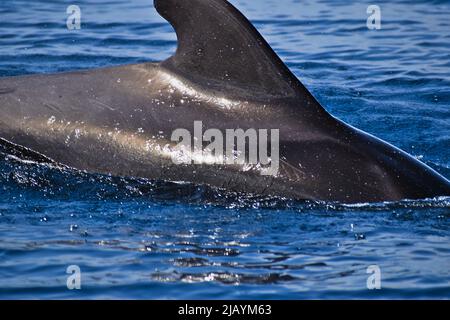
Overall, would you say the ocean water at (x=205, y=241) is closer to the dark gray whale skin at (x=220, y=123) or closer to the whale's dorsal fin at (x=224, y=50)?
the dark gray whale skin at (x=220, y=123)

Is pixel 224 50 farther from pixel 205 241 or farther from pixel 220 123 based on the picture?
pixel 205 241

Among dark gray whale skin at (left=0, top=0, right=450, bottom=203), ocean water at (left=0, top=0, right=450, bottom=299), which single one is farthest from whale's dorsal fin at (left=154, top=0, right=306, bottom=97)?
ocean water at (left=0, top=0, right=450, bottom=299)

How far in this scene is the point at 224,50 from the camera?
9.71 m

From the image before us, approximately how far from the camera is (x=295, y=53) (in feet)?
65.1

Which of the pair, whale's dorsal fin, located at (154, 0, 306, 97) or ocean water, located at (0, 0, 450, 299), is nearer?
ocean water, located at (0, 0, 450, 299)

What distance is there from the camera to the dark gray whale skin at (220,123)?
9617 millimetres

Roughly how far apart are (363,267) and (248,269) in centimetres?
100

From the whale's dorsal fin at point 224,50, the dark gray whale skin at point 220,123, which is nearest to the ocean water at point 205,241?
the dark gray whale skin at point 220,123

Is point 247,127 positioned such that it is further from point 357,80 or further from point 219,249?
point 357,80

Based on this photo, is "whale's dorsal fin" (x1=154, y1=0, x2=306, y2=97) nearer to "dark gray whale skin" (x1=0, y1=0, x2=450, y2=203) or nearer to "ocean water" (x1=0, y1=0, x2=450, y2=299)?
"dark gray whale skin" (x1=0, y1=0, x2=450, y2=203)

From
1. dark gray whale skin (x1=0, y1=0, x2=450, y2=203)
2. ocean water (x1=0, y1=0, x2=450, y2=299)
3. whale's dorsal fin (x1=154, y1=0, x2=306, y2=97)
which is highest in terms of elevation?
whale's dorsal fin (x1=154, y1=0, x2=306, y2=97)

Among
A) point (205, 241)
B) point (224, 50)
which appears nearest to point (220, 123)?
point (224, 50)

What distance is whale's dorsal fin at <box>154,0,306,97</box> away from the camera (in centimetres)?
966
